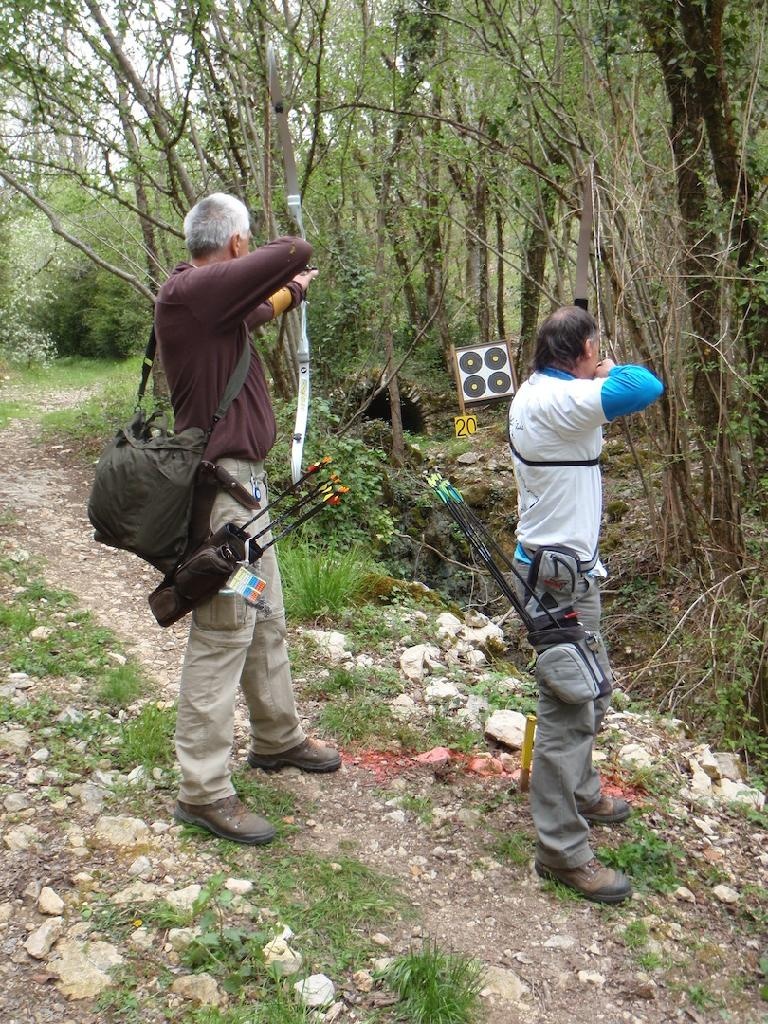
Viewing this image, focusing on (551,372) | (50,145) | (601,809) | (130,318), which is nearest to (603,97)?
(551,372)

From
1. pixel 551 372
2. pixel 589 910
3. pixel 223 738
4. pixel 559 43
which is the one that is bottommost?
pixel 589 910

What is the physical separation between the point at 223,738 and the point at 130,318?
2056cm

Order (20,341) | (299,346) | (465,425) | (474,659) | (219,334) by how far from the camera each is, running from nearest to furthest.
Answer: (219,334), (299,346), (474,659), (465,425), (20,341)

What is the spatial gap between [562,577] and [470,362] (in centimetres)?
364

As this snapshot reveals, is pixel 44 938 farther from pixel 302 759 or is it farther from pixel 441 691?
pixel 441 691

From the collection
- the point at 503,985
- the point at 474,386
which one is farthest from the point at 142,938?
the point at 474,386

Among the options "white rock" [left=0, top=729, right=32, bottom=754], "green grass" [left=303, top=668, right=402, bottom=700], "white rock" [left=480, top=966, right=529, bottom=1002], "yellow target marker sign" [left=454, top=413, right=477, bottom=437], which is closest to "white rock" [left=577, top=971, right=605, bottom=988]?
"white rock" [left=480, top=966, right=529, bottom=1002]

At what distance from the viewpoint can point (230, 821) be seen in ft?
9.80

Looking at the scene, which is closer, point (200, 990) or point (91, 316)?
point (200, 990)

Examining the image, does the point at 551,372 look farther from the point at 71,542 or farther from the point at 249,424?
the point at 71,542

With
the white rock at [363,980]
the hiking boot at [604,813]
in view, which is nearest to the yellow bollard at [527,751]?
the hiking boot at [604,813]

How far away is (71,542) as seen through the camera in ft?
22.3

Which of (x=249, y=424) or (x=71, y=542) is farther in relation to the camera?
(x=71, y=542)

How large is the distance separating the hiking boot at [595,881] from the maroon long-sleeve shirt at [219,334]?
1.86 meters
